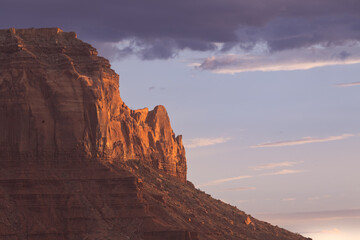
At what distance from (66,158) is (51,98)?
7575mm

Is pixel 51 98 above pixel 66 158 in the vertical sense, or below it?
above

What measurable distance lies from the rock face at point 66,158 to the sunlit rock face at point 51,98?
0.40ft

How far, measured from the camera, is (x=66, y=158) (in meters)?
133

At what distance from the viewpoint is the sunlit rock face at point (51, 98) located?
133250 mm

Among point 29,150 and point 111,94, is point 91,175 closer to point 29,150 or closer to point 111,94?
point 29,150

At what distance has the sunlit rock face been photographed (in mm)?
133250

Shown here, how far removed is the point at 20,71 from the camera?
5266 inches

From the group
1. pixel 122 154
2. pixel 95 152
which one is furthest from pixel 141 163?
pixel 95 152

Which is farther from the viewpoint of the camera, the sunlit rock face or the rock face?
the sunlit rock face

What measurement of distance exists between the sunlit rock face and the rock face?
0.40 feet

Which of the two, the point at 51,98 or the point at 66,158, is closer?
the point at 66,158

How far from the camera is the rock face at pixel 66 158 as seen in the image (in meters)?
127

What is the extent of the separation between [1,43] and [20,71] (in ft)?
16.3

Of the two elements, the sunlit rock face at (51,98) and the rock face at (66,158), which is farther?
the sunlit rock face at (51,98)
